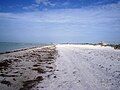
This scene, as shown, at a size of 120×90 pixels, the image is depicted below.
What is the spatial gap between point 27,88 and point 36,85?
99cm

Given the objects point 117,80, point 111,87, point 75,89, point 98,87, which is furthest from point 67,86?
point 117,80

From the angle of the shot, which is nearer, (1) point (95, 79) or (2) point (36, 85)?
(2) point (36, 85)

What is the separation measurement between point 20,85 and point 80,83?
4.70m

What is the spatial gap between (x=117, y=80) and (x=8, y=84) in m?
8.88

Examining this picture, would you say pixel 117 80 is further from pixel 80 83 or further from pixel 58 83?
pixel 58 83

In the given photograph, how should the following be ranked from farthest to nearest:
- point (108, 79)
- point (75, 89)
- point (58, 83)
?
point (108, 79) → point (58, 83) → point (75, 89)

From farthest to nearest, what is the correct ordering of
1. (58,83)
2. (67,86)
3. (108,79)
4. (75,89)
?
(108,79) < (58,83) < (67,86) < (75,89)

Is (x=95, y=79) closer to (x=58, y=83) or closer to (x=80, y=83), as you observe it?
(x=80, y=83)

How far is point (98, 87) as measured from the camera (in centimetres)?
1333

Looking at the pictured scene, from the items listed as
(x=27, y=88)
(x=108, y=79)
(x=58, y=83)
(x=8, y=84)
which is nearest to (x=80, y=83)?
(x=58, y=83)

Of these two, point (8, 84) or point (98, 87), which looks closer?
point (98, 87)

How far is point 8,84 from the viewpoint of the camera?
14.6 m

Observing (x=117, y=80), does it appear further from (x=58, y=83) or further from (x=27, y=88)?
(x=27, y=88)

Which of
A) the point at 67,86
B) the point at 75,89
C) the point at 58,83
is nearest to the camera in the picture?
the point at 75,89
